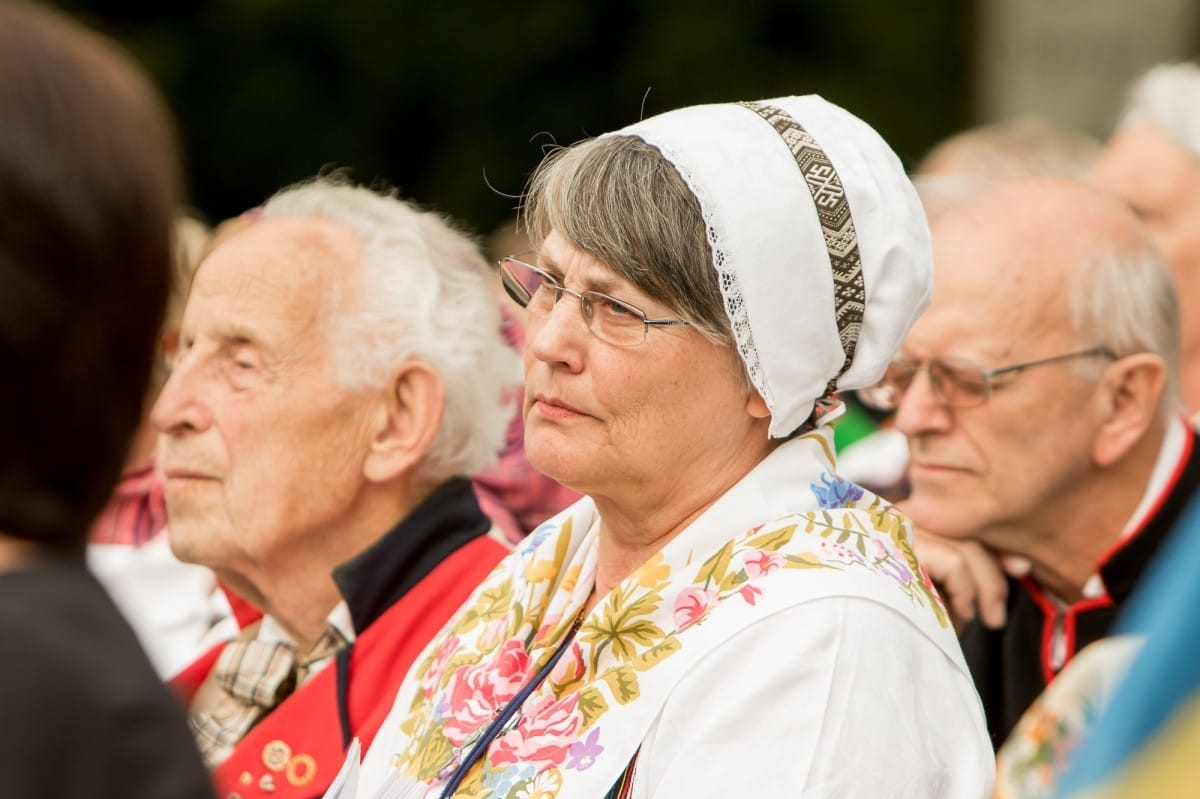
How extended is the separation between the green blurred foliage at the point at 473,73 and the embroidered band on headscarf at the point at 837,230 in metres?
7.29

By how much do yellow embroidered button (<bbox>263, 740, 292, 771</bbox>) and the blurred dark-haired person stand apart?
1.83 m

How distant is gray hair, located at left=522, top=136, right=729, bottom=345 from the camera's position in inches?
99.4

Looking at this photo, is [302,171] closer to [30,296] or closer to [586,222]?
[586,222]

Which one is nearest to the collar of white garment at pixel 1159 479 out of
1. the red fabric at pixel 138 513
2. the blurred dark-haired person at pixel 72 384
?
the blurred dark-haired person at pixel 72 384

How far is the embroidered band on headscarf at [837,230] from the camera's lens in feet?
8.26

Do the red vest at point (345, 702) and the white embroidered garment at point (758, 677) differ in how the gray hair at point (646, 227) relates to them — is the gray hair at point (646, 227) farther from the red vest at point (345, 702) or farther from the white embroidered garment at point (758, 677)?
the red vest at point (345, 702)

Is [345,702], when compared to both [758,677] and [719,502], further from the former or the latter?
[758,677]

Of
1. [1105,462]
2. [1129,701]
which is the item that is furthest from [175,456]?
[1129,701]

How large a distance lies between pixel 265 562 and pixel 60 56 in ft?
7.17

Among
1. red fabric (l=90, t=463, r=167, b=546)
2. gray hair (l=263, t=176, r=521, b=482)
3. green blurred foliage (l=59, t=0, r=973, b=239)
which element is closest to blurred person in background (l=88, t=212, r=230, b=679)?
red fabric (l=90, t=463, r=167, b=546)

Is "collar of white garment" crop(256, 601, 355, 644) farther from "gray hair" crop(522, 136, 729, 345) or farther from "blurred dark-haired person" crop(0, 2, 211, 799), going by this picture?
"blurred dark-haired person" crop(0, 2, 211, 799)

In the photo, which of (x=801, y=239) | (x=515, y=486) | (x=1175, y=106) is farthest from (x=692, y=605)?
(x=1175, y=106)

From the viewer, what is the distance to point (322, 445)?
339 centimetres

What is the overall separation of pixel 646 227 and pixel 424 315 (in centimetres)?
103
